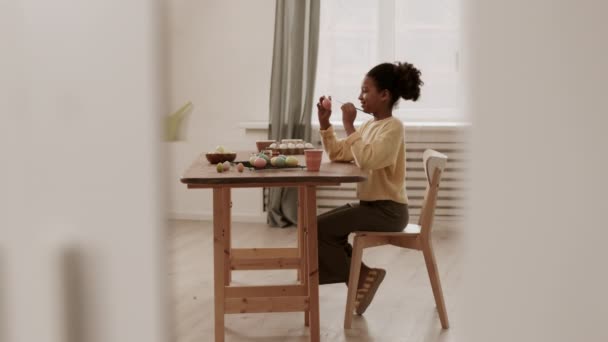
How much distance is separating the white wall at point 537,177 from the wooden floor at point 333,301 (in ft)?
4.56

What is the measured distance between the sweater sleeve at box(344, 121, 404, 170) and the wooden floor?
14.3 inches

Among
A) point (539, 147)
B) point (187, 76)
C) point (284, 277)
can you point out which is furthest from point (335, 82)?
point (539, 147)

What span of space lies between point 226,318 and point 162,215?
2230mm

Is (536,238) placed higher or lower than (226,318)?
higher

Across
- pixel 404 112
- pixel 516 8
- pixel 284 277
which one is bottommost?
pixel 284 277

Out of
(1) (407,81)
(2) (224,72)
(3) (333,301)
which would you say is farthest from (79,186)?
(2) (224,72)

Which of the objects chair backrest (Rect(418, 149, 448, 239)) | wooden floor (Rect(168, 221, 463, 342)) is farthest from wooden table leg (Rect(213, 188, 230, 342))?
chair backrest (Rect(418, 149, 448, 239))

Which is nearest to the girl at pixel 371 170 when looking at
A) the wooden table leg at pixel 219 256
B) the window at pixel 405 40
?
the wooden table leg at pixel 219 256

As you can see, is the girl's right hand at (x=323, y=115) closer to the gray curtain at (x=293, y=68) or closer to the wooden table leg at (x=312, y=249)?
the wooden table leg at (x=312, y=249)

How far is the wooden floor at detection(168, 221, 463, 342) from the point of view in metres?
2.89

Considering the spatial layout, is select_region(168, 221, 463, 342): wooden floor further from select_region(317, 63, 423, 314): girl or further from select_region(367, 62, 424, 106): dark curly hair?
select_region(367, 62, 424, 106): dark curly hair

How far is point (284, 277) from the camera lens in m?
3.76

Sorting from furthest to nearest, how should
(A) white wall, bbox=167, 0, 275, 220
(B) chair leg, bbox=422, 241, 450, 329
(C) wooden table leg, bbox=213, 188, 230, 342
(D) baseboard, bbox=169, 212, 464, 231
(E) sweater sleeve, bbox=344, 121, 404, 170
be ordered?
1. (A) white wall, bbox=167, 0, 275, 220
2. (D) baseboard, bbox=169, 212, 464, 231
3. (B) chair leg, bbox=422, 241, 450, 329
4. (E) sweater sleeve, bbox=344, 121, 404, 170
5. (C) wooden table leg, bbox=213, 188, 230, 342

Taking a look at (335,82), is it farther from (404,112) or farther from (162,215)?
(162,215)
